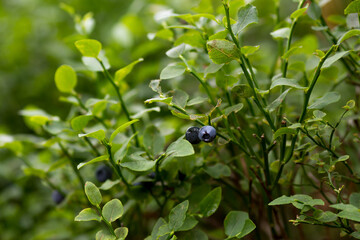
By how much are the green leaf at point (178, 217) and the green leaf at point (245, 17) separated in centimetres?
30

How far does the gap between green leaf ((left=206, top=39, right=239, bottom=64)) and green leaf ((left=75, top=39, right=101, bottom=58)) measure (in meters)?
0.24

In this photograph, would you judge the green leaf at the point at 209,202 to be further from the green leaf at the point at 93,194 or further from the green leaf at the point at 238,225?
the green leaf at the point at 93,194

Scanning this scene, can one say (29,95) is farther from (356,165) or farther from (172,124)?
(356,165)

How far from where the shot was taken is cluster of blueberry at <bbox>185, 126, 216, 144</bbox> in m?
0.57

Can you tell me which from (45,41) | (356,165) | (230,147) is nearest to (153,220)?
(230,147)

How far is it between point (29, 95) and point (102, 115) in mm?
817

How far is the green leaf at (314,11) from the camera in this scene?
0.71m

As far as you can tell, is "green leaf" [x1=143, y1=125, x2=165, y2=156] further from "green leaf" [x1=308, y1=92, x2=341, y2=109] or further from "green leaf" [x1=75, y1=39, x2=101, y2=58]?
"green leaf" [x1=308, y1=92, x2=341, y2=109]

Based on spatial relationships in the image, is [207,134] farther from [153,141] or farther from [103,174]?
[103,174]

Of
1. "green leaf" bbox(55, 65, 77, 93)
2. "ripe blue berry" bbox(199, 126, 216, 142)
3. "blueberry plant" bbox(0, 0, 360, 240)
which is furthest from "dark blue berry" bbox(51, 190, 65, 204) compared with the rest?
"ripe blue berry" bbox(199, 126, 216, 142)

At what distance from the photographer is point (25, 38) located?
171 cm

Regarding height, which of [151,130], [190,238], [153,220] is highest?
[151,130]

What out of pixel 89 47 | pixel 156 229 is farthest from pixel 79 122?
pixel 156 229

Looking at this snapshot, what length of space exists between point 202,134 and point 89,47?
0.93ft
